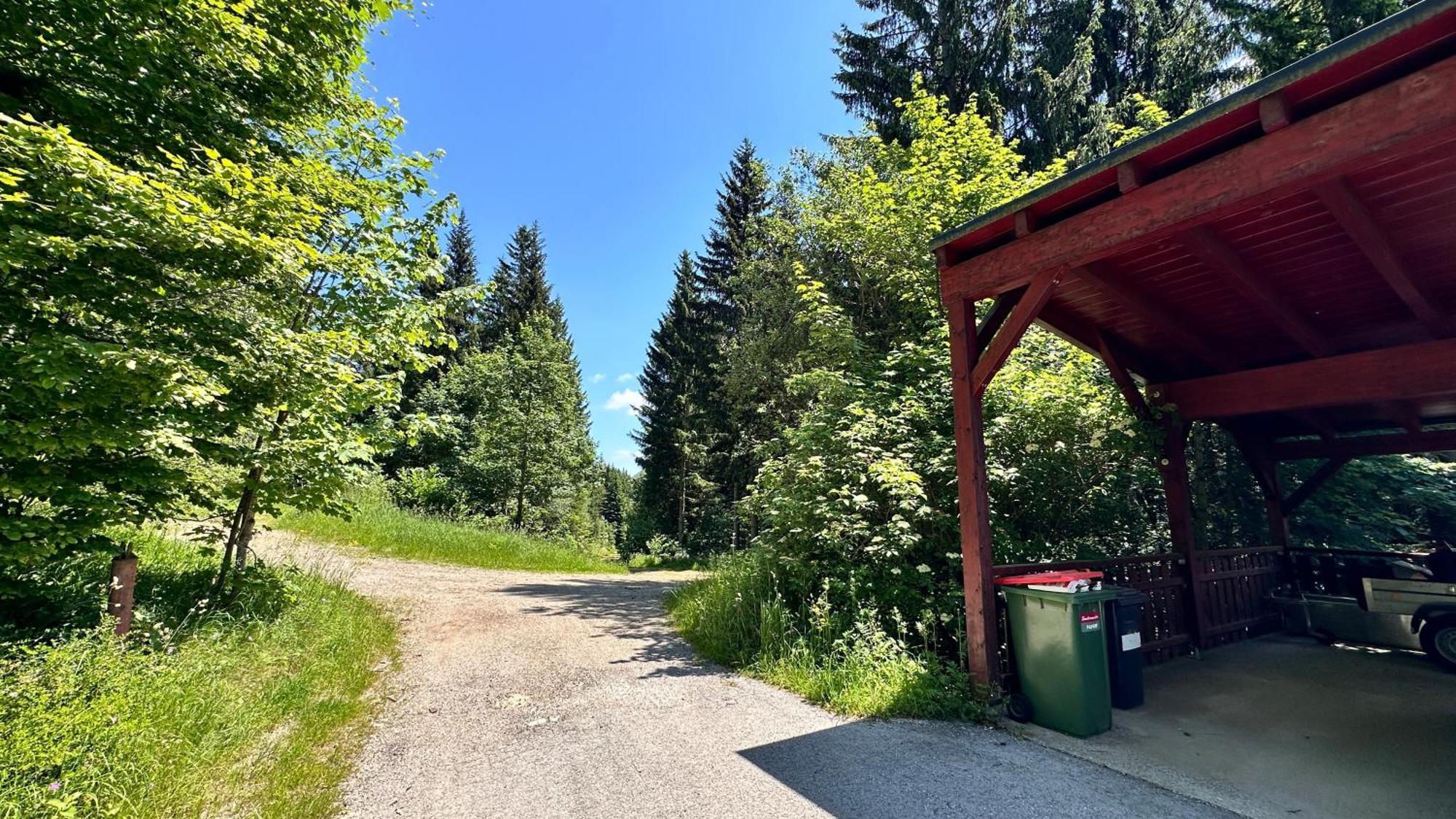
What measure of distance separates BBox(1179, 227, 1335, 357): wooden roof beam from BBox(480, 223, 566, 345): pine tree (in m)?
27.3

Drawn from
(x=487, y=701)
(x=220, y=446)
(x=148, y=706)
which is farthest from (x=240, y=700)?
(x=220, y=446)

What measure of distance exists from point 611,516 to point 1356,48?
4451 centimetres

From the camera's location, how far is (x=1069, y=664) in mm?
3789

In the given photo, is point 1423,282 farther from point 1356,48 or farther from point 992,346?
point 992,346

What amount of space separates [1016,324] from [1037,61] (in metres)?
14.0

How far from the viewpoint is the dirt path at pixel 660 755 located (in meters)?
2.83

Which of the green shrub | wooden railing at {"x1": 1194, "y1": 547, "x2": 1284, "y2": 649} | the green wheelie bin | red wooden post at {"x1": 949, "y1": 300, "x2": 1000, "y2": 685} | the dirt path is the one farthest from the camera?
the green shrub

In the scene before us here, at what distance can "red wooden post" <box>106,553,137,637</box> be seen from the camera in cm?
374

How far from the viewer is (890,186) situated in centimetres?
989

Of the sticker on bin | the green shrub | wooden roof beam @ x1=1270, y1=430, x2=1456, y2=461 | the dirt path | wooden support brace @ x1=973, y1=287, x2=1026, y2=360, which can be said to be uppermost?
wooden support brace @ x1=973, y1=287, x2=1026, y2=360

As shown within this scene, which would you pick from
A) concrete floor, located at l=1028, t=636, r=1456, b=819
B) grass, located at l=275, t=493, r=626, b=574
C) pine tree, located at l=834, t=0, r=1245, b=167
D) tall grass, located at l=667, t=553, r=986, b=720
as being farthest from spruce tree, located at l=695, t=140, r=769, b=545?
concrete floor, located at l=1028, t=636, r=1456, b=819

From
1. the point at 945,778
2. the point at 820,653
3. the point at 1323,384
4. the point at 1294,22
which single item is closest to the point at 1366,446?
the point at 1323,384

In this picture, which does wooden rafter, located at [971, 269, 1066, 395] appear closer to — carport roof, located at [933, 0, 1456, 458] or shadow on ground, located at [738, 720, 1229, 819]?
carport roof, located at [933, 0, 1456, 458]

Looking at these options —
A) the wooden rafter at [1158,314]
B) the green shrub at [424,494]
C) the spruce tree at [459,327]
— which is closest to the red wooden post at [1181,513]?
the wooden rafter at [1158,314]
